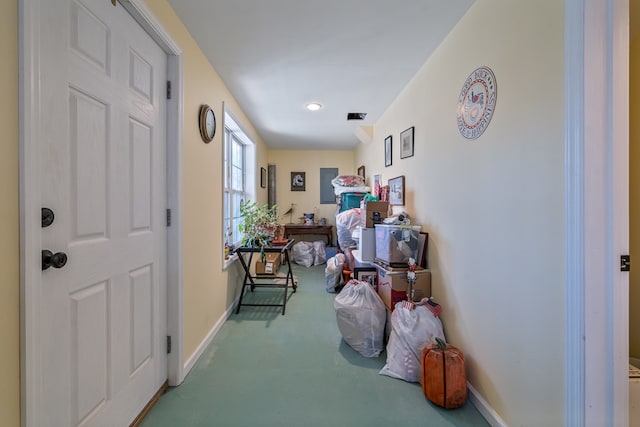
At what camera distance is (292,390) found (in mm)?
1590

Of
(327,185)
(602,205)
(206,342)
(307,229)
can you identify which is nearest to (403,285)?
(602,205)

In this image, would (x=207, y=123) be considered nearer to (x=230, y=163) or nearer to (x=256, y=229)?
(x=230, y=163)

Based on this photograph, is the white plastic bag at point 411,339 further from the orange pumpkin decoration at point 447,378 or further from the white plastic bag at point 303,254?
the white plastic bag at point 303,254

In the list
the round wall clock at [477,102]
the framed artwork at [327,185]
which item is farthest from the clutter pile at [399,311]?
the framed artwork at [327,185]

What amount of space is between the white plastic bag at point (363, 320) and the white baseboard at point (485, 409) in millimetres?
639

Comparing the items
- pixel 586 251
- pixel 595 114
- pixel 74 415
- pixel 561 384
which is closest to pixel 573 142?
pixel 595 114

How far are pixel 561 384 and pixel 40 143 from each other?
2.05 m

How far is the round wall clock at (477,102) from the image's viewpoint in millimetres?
1350

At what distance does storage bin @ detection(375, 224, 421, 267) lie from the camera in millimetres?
2126

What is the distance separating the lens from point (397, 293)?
1.99m

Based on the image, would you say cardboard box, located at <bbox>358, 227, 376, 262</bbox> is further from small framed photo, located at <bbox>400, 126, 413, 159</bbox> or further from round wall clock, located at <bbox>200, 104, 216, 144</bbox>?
round wall clock, located at <bbox>200, 104, 216, 144</bbox>

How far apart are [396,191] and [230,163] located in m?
1.95

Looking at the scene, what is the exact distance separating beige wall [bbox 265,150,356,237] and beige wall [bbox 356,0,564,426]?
139 inches

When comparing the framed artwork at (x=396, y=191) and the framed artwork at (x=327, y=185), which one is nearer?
the framed artwork at (x=396, y=191)
